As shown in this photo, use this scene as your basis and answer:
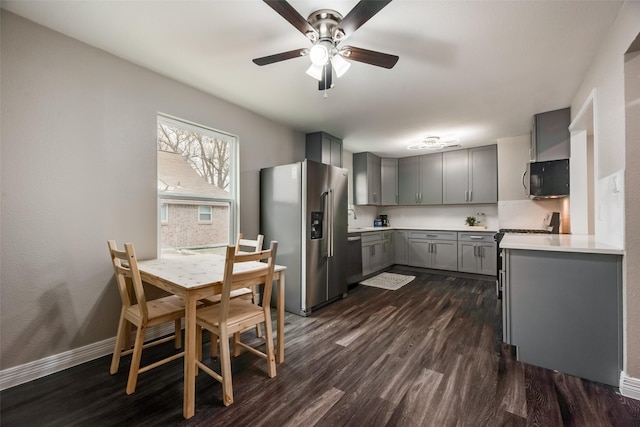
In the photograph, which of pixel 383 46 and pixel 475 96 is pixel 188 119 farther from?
pixel 475 96

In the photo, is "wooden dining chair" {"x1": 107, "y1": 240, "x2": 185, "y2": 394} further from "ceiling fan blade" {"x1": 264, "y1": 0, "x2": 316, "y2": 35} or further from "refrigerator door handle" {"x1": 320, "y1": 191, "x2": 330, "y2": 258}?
"refrigerator door handle" {"x1": 320, "y1": 191, "x2": 330, "y2": 258}

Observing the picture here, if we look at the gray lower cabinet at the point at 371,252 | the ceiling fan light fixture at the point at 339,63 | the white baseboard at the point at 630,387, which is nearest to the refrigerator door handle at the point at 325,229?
the gray lower cabinet at the point at 371,252

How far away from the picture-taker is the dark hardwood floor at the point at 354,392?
150cm

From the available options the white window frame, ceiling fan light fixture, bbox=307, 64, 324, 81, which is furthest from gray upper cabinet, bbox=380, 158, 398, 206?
ceiling fan light fixture, bbox=307, 64, 324, 81

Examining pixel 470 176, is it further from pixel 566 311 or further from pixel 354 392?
pixel 354 392

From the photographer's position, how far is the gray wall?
1.80 m

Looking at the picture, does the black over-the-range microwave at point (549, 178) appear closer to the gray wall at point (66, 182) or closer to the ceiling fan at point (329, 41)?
the ceiling fan at point (329, 41)

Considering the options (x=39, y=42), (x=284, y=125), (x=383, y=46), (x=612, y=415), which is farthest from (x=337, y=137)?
(x=612, y=415)

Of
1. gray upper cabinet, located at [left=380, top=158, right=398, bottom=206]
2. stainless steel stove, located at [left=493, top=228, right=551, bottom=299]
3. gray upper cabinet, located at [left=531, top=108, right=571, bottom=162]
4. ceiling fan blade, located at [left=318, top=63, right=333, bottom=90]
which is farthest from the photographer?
gray upper cabinet, located at [left=380, top=158, right=398, bottom=206]

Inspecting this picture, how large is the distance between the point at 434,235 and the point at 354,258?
1878mm

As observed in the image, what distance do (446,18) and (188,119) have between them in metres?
2.43

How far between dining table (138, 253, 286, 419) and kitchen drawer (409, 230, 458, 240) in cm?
388

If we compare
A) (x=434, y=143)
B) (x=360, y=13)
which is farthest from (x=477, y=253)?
(x=360, y=13)

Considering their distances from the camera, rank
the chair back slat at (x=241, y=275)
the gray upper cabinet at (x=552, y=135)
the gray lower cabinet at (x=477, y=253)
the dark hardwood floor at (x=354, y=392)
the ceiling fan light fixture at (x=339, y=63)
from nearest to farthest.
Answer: the dark hardwood floor at (x=354, y=392) < the chair back slat at (x=241, y=275) < the ceiling fan light fixture at (x=339, y=63) < the gray upper cabinet at (x=552, y=135) < the gray lower cabinet at (x=477, y=253)
